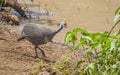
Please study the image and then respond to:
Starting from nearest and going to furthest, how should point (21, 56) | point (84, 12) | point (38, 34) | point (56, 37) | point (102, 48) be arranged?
point (102, 48) → point (21, 56) → point (38, 34) → point (56, 37) → point (84, 12)

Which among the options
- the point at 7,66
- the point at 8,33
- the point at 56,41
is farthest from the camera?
the point at 56,41

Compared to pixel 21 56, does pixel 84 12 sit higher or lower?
higher

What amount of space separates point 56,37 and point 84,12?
9.09 ft

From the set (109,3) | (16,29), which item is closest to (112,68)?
(16,29)

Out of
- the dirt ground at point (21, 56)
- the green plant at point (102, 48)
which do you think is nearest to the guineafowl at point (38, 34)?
the dirt ground at point (21, 56)

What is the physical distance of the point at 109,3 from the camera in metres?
11.5

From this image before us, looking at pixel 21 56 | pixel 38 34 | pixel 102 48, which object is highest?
pixel 102 48

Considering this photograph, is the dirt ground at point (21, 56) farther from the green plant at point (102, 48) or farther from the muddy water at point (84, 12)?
the muddy water at point (84, 12)

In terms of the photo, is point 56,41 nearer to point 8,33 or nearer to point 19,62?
point 8,33

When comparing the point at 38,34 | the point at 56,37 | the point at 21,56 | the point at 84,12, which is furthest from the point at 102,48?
the point at 84,12

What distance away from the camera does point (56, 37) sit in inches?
291

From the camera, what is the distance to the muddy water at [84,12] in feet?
29.2

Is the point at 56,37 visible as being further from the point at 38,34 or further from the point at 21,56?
the point at 21,56

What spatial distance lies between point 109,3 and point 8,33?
549 centimetres
